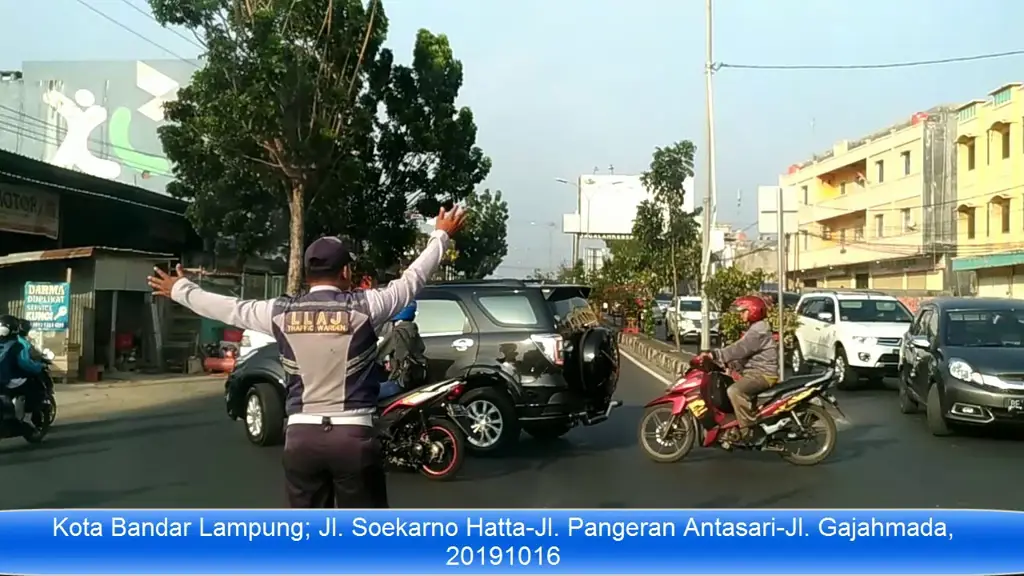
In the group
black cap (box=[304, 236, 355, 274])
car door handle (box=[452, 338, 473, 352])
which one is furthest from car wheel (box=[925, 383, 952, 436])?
black cap (box=[304, 236, 355, 274])

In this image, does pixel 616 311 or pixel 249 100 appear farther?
pixel 616 311

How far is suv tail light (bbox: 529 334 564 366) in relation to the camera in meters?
8.83

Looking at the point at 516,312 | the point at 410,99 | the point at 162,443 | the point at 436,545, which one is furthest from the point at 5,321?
the point at 410,99

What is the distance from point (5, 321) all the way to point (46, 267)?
23.8ft

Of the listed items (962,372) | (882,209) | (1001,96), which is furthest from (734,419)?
(882,209)

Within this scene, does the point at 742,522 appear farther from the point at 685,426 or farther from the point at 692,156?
the point at 692,156

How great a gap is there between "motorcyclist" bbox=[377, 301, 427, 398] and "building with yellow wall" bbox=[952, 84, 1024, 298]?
32.5m

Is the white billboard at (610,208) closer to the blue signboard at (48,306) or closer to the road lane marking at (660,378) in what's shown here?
the road lane marking at (660,378)

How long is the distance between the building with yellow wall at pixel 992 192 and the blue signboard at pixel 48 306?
31672 millimetres

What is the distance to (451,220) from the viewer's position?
3852 millimetres

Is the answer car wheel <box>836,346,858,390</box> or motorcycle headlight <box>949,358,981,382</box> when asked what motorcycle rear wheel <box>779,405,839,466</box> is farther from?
car wheel <box>836,346,858,390</box>

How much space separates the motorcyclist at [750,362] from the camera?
8414mm

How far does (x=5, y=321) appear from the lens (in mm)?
9570

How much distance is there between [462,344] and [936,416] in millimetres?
4950
